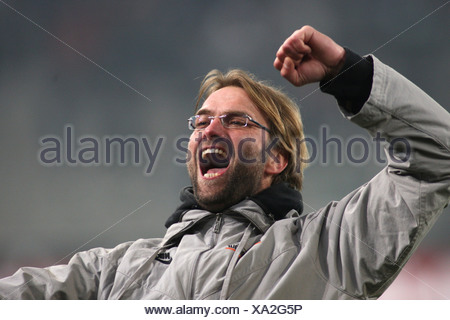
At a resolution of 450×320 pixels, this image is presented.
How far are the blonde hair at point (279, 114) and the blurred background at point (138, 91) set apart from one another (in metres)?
0.42

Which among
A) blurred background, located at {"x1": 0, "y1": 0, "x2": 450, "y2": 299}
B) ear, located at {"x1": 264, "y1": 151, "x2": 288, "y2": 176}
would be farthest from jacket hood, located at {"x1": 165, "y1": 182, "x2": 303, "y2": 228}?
blurred background, located at {"x1": 0, "y1": 0, "x2": 450, "y2": 299}

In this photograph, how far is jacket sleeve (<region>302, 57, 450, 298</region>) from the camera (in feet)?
3.79

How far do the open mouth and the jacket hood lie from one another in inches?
4.2

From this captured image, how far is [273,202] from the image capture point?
1.60 m

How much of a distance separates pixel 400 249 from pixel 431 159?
218 mm

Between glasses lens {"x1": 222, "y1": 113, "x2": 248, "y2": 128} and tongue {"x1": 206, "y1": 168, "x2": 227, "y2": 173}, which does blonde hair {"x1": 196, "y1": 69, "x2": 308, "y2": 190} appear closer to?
glasses lens {"x1": 222, "y1": 113, "x2": 248, "y2": 128}

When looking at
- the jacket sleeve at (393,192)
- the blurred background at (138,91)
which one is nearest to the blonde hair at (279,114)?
the blurred background at (138,91)

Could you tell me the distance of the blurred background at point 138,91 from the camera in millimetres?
2502

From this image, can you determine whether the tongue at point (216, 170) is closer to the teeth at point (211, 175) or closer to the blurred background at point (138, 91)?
the teeth at point (211, 175)

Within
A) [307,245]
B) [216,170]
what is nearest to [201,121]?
[216,170]

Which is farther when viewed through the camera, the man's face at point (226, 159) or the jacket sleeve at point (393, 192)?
the man's face at point (226, 159)

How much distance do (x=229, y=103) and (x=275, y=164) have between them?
10.8 inches

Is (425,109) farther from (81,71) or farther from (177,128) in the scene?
(81,71)

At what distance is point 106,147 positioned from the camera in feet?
8.07
